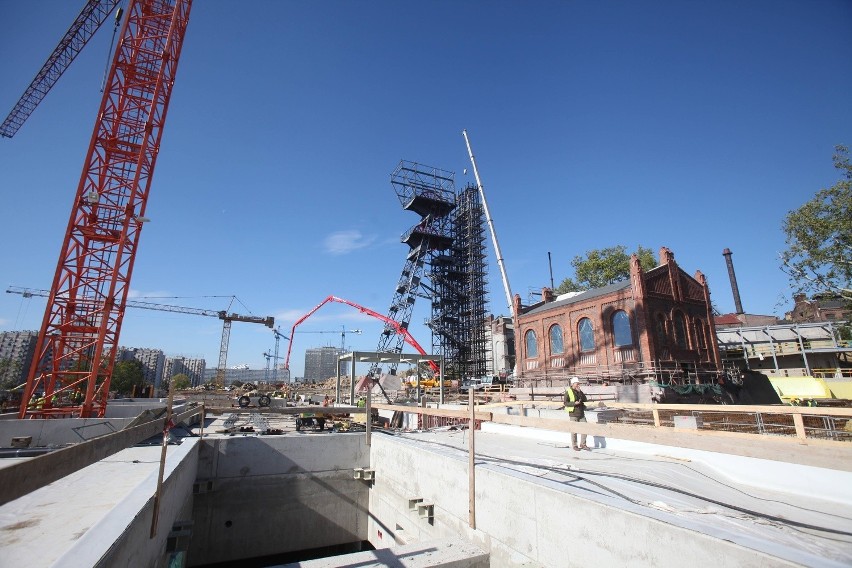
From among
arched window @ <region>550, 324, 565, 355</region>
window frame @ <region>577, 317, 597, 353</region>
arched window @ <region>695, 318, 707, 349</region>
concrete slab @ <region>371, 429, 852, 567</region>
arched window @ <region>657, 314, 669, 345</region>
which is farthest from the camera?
arched window @ <region>550, 324, 565, 355</region>

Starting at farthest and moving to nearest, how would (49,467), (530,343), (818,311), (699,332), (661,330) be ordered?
(818,311)
(530,343)
(699,332)
(661,330)
(49,467)

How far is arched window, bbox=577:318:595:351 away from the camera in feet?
94.7

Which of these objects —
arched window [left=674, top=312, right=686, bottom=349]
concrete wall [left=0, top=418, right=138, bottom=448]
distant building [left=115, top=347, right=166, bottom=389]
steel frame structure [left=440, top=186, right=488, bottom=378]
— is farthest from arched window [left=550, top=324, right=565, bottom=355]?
distant building [left=115, top=347, right=166, bottom=389]

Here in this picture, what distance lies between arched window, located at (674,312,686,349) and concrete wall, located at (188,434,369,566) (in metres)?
24.9

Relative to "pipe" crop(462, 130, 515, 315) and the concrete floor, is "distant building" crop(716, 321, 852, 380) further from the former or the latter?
the concrete floor

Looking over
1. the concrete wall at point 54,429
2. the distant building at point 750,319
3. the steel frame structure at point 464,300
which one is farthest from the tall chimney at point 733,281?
the concrete wall at point 54,429

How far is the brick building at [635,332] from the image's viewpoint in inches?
1033

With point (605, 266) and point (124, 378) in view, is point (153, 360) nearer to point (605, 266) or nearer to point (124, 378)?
point (124, 378)

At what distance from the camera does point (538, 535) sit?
547 centimetres

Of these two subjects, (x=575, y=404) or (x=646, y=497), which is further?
(x=575, y=404)

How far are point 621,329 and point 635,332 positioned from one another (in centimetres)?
107

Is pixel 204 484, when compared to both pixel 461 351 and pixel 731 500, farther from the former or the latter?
pixel 461 351

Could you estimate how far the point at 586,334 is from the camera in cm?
2939

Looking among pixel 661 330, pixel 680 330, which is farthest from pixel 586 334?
pixel 680 330
